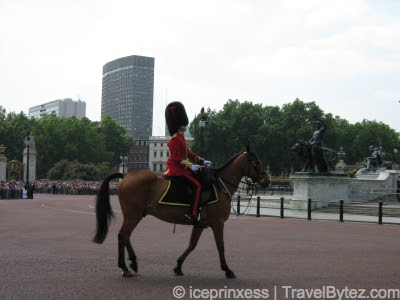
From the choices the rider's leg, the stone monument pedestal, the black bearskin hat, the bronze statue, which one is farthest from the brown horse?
the bronze statue

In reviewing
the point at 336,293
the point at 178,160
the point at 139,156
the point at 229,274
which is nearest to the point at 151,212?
the point at 178,160

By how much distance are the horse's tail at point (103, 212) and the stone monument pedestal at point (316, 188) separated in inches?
755

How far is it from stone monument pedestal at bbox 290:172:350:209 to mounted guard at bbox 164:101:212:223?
19.0m

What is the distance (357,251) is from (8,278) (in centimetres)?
790

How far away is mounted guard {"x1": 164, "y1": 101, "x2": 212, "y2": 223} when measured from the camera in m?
8.28

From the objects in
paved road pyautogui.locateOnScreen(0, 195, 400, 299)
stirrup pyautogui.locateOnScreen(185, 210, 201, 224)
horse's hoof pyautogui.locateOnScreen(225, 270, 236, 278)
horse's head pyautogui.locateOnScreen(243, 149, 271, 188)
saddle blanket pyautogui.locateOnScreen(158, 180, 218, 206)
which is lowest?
paved road pyautogui.locateOnScreen(0, 195, 400, 299)

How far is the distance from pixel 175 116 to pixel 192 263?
296 centimetres

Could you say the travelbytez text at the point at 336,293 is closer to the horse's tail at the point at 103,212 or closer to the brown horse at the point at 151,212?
the brown horse at the point at 151,212

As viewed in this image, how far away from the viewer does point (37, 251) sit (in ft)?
36.1

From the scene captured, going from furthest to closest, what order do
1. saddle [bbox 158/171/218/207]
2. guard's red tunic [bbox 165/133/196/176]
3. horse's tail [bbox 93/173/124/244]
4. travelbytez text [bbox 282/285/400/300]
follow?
horse's tail [bbox 93/173/124/244] < guard's red tunic [bbox 165/133/196/176] < saddle [bbox 158/171/218/207] < travelbytez text [bbox 282/285/400/300]

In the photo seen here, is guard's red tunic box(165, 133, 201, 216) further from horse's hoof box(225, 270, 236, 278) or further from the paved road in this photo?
the paved road

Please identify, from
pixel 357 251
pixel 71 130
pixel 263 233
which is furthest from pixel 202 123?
pixel 71 130

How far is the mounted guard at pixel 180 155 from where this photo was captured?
828 centimetres

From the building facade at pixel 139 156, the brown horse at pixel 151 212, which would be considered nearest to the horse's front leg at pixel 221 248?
the brown horse at pixel 151 212
